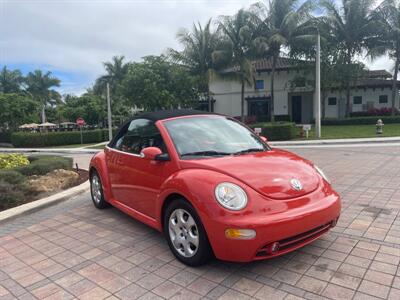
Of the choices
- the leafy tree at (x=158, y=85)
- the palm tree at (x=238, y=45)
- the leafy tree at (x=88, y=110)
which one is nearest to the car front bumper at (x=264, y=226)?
the palm tree at (x=238, y=45)

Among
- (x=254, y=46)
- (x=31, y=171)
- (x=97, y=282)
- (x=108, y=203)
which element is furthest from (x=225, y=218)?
(x=254, y=46)

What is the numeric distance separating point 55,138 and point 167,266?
31.5m

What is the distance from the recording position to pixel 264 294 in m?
2.99

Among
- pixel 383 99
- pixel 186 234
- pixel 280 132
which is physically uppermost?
pixel 383 99

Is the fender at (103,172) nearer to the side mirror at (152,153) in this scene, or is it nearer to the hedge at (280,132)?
the side mirror at (152,153)

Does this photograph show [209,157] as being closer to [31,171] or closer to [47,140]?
[31,171]

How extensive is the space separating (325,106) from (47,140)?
2613 cm

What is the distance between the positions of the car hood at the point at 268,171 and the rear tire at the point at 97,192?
2.57 metres

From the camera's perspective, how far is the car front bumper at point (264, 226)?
10.0ft

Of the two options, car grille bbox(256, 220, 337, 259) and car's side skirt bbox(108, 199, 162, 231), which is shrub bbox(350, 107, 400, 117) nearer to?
car's side skirt bbox(108, 199, 162, 231)

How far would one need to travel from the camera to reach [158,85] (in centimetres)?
3000

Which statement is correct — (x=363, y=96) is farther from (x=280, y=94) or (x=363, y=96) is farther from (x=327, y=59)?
(x=280, y=94)

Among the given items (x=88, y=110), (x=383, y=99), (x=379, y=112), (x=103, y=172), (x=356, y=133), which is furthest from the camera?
(x=88, y=110)

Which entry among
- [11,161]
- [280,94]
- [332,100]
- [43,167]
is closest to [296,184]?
[43,167]
